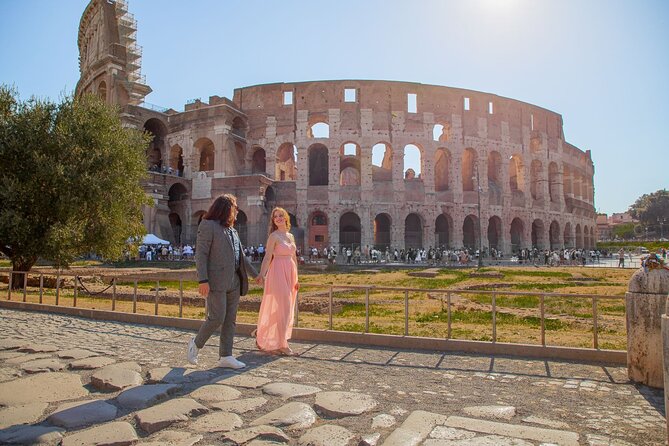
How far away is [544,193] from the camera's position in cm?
3859

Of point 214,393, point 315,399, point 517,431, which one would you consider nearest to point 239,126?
point 214,393

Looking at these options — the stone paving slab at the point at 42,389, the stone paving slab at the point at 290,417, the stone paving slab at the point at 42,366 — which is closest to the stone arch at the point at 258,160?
the stone paving slab at the point at 42,366

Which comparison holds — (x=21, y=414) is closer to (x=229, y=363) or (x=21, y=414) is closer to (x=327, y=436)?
(x=229, y=363)

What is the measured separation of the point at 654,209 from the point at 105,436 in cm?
8383

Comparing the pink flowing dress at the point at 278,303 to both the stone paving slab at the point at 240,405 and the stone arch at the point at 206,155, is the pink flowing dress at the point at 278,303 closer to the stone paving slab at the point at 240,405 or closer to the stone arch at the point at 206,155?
the stone paving slab at the point at 240,405

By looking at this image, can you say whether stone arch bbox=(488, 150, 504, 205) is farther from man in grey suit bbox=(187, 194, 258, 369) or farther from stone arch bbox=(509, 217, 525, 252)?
man in grey suit bbox=(187, 194, 258, 369)

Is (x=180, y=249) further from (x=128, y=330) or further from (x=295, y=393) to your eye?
(x=295, y=393)

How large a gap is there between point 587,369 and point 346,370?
2.42 meters

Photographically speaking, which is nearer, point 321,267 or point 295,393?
point 295,393

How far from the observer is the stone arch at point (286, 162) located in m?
36.0

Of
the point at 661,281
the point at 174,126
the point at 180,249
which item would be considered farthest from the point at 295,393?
the point at 174,126

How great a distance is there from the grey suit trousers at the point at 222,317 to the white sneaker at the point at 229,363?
2.7 inches

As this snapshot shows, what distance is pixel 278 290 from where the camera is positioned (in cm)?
518

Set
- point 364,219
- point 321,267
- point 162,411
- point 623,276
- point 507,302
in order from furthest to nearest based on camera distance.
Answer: point 364,219
point 321,267
point 623,276
point 507,302
point 162,411
